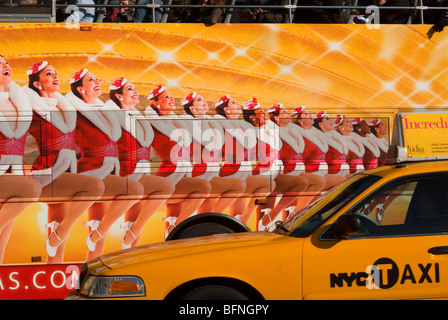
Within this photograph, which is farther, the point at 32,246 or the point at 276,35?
the point at 276,35

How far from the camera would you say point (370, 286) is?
530 cm

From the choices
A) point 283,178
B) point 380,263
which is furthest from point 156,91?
point 380,263

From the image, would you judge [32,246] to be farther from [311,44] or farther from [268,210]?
[311,44]

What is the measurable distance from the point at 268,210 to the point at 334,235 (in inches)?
137

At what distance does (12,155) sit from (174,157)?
6.38 ft

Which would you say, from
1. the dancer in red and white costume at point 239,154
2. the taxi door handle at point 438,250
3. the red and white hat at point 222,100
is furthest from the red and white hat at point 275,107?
the taxi door handle at point 438,250

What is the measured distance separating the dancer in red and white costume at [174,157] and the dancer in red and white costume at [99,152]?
0.43 meters

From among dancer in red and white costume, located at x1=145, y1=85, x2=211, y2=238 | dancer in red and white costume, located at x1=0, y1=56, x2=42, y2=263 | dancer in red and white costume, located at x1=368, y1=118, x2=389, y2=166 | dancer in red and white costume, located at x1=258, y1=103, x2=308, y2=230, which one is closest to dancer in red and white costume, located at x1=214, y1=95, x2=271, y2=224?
dancer in red and white costume, located at x1=258, y1=103, x2=308, y2=230

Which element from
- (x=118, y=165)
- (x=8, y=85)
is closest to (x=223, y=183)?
(x=118, y=165)

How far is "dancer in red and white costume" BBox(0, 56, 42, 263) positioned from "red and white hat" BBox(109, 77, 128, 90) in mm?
1029

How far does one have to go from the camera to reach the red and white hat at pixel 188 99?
889 centimetres

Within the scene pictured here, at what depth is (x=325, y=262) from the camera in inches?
210

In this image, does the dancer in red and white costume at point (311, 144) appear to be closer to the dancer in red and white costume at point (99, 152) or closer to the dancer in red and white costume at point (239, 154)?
the dancer in red and white costume at point (239, 154)

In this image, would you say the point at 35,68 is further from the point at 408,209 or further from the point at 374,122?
the point at 408,209
